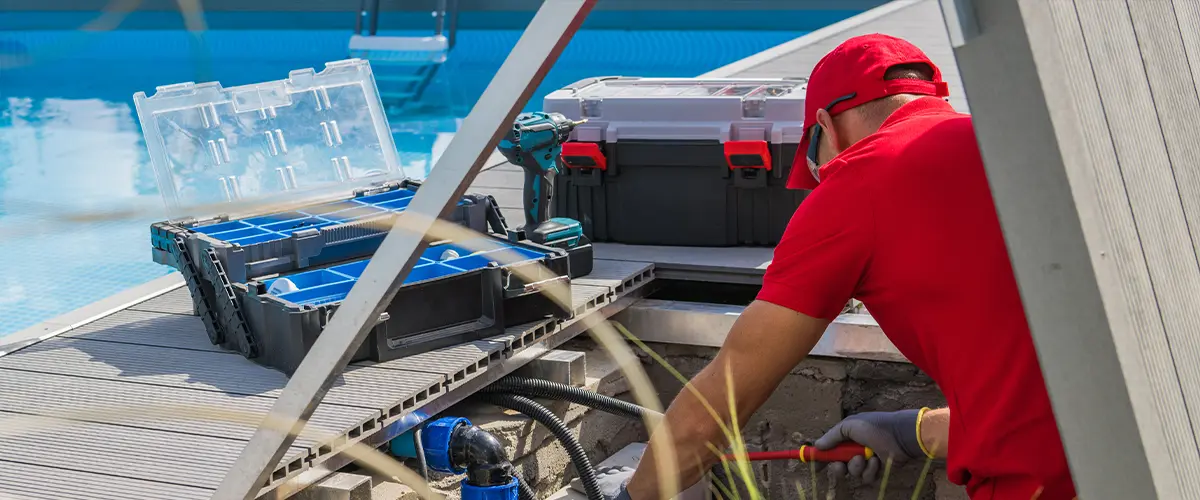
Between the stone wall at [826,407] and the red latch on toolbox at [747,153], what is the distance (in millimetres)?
702

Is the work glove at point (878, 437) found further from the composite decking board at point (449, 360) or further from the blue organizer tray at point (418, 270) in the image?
the blue organizer tray at point (418, 270)

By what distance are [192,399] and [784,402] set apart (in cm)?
187

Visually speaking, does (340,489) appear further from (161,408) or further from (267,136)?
(267,136)

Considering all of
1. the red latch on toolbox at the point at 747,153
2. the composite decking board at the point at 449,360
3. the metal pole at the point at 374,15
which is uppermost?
the metal pole at the point at 374,15

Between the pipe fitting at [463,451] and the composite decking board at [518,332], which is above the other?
the composite decking board at [518,332]

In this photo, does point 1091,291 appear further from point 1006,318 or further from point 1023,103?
point 1006,318

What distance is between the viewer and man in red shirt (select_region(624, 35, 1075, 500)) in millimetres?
1558

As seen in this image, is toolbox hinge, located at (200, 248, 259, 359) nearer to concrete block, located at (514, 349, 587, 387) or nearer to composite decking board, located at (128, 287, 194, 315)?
composite decking board, located at (128, 287, 194, 315)

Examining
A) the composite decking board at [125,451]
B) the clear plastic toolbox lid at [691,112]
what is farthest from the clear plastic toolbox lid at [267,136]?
the composite decking board at [125,451]

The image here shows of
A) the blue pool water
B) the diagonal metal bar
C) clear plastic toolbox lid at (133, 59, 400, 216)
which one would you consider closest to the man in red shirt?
the diagonal metal bar

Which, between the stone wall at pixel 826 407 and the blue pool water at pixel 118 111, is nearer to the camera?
the blue pool water at pixel 118 111

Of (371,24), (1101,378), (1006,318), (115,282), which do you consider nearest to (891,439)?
(1006,318)

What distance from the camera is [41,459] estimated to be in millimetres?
2553

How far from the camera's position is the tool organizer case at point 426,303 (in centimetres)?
298
